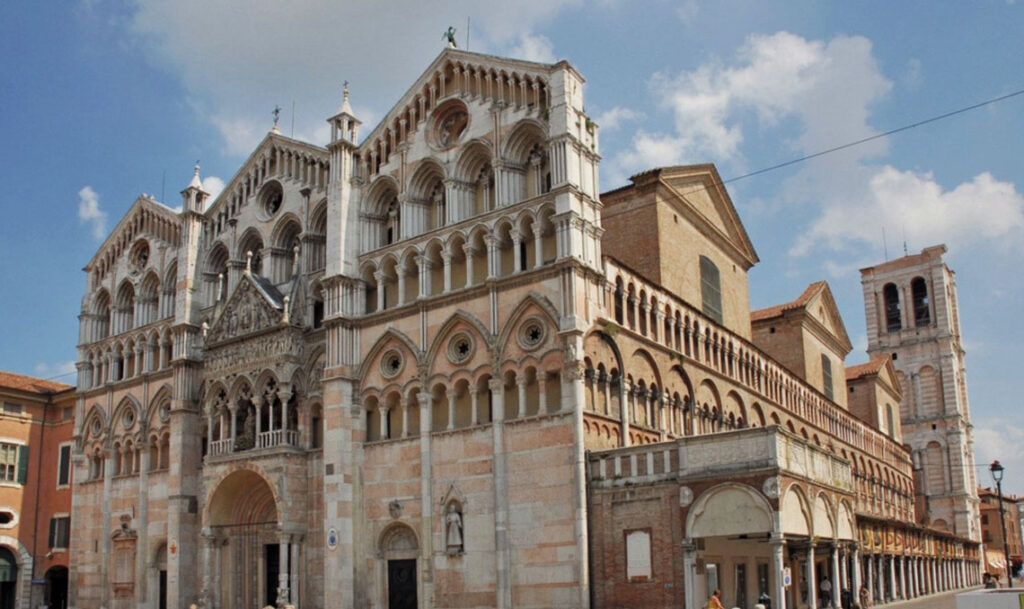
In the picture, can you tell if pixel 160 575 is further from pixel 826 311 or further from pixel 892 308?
pixel 892 308

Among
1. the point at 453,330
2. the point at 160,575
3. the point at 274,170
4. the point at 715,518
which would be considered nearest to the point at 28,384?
the point at 160,575

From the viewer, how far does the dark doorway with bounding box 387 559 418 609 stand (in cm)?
3303

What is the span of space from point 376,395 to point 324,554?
5736 mm

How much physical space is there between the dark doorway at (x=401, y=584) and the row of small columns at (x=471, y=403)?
14.0 feet

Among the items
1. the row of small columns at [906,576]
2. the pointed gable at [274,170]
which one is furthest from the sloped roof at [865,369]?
the pointed gable at [274,170]

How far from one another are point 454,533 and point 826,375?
114 ft

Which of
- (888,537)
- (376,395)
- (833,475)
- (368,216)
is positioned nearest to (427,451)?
(376,395)

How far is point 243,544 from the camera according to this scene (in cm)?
3891

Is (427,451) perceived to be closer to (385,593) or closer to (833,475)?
(385,593)

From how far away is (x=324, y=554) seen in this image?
1369 inches

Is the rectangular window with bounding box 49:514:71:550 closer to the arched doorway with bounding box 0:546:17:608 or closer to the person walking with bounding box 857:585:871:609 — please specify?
the arched doorway with bounding box 0:546:17:608

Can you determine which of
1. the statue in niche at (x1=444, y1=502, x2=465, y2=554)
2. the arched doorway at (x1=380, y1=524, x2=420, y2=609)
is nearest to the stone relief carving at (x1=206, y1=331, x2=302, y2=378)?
the arched doorway at (x1=380, y1=524, x2=420, y2=609)

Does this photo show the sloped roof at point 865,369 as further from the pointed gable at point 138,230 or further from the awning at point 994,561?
the pointed gable at point 138,230

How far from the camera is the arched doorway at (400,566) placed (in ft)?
108
